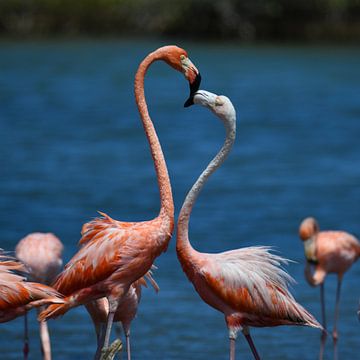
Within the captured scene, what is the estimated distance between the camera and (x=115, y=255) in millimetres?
5539

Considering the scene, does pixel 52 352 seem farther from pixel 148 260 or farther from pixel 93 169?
pixel 93 169

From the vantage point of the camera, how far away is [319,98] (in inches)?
Answer: 976

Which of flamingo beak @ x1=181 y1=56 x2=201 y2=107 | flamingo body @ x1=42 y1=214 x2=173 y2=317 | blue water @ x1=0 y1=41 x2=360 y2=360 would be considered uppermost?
flamingo beak @ x1=181 y1=56 x2=201 y2=107

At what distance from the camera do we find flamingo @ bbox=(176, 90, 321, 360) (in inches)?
222

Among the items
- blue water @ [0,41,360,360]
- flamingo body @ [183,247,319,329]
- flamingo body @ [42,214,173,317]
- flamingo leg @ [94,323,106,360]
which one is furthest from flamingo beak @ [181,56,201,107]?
blue water @ [0,41,360,360]

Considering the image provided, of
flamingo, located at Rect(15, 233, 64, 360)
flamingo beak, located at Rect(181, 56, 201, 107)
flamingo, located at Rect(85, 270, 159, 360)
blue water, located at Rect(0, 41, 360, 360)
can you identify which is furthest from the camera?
blue water, located at Rect(0, 41, 360, 360)

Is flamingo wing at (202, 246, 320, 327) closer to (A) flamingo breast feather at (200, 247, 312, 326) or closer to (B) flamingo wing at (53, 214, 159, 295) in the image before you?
(A) flamingo breast feather at (200, 247, 312, 326)

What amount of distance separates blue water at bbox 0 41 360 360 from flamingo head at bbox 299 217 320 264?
610 mm

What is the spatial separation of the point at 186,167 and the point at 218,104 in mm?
10421

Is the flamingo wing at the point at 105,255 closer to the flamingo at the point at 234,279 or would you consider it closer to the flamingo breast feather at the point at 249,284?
the flamingo at the point at 234,279

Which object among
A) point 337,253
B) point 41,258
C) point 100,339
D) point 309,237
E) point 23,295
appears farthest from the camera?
point 309,237

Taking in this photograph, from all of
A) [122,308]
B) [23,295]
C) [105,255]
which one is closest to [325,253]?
[122,308]

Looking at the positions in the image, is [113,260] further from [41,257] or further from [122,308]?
[41,257]

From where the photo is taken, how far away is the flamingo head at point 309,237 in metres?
8.89
